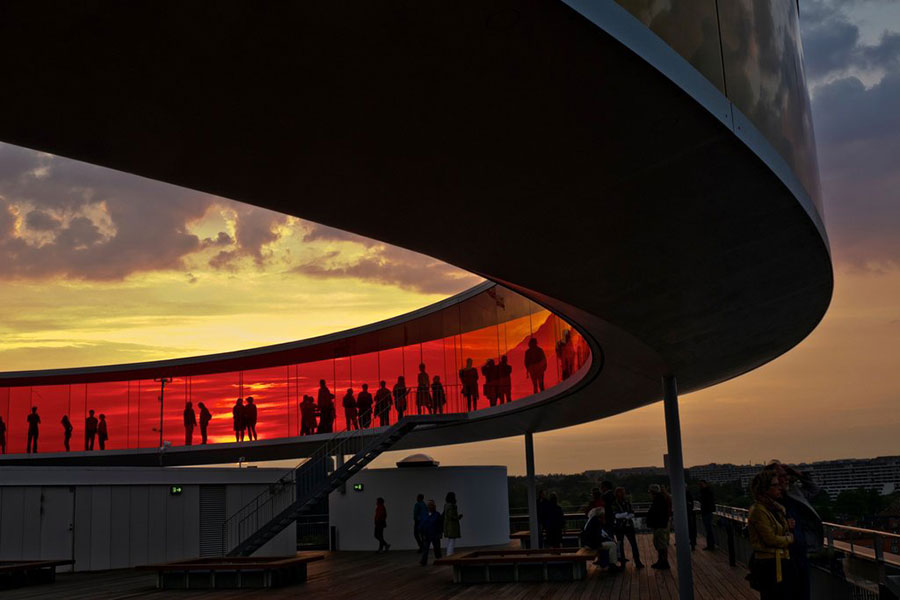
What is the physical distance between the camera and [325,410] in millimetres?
30734

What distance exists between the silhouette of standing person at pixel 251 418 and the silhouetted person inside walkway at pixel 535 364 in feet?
46.9

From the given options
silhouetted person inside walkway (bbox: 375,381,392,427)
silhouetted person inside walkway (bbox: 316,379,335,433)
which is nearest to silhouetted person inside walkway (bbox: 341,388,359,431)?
silhouetted person inside walkway (bbox: 316,379,335,433)

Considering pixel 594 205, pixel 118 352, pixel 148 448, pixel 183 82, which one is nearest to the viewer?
pixel 183 82

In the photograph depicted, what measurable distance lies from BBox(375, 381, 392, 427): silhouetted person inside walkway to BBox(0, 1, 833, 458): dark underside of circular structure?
61.5 feet

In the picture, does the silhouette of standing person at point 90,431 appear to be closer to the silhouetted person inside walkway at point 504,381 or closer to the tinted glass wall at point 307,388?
the tinted glass wall at point 307,388

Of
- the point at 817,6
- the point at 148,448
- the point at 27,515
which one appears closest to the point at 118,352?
the point at 148,448

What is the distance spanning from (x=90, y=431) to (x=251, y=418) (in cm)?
632

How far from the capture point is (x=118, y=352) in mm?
51688

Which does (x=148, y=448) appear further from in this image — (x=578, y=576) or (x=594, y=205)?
(x=594, y=205)

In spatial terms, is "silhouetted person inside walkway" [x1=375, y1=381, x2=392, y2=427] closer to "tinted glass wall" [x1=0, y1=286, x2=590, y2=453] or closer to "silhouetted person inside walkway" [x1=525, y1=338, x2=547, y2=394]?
"tinted glass wall" [x1=0, y1=286, x2=590, y2=453]

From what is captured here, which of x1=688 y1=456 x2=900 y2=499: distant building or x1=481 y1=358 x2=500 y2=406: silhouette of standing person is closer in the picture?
x1=688 y1=456 x2=900 y2=499: distant building

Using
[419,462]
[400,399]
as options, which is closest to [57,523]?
[400,399]

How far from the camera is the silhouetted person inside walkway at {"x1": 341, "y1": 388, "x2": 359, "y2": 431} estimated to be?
2927 centimetres

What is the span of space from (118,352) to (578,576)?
132 ft
